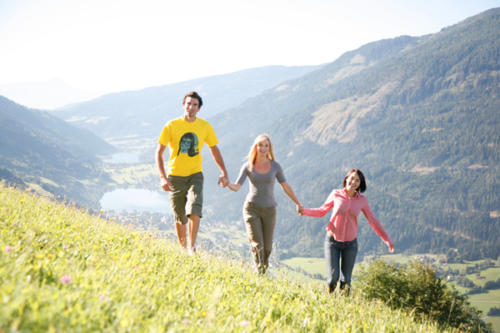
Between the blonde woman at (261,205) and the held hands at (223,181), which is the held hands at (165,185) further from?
the blonde woman at (261,205)

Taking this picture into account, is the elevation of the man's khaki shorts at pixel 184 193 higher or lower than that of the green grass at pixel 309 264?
higher

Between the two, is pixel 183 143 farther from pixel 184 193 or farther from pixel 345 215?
pixel 345 215

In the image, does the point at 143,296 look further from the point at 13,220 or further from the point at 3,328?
the point at 13,220

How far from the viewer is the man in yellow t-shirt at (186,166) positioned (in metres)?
6.29

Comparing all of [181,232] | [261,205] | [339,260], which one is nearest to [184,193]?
[181,232]

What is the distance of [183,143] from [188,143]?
0.29 feet

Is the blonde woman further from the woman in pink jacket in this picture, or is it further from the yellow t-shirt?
the woman in pink jacket

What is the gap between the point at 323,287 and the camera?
5.98 m

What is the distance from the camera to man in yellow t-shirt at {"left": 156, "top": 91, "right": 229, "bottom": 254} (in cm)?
629

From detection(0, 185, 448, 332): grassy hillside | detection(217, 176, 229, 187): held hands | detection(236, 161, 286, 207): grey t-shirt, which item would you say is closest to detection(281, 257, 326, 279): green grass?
detection(217, 176, 229, 187): held hands

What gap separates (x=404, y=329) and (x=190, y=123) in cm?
462

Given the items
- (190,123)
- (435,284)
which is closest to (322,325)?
(190,123)

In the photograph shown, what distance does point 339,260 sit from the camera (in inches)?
273

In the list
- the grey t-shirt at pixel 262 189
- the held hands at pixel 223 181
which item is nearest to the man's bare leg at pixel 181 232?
the held hands at pixel 223 181
